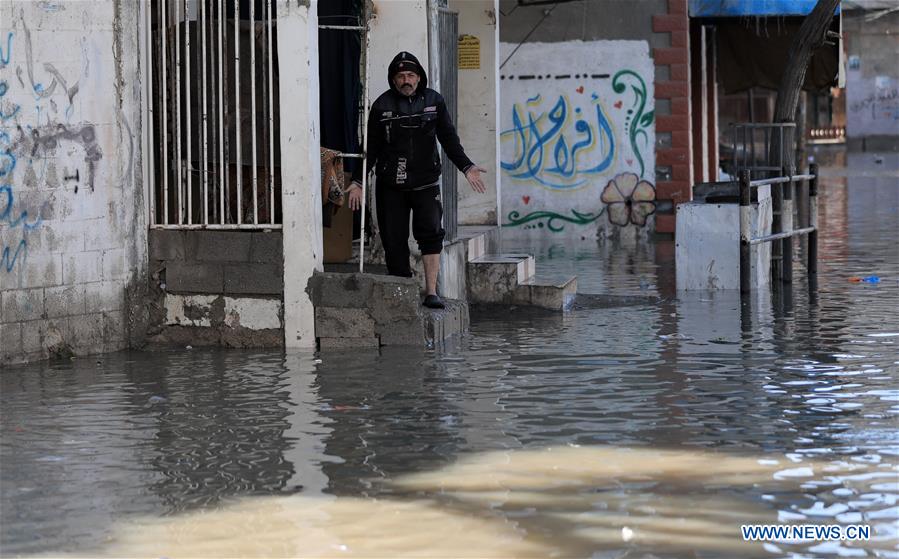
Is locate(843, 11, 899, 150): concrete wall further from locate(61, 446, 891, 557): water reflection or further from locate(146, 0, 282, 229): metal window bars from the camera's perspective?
locate(61, 446, 891, 557): water reflection

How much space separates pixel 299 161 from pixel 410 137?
0.84 metres

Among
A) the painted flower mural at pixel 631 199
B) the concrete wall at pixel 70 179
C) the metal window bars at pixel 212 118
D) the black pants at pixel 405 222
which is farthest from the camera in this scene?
the painted flower mural at pixel 631 199

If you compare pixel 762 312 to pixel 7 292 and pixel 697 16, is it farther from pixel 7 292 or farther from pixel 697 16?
pixel 697 16

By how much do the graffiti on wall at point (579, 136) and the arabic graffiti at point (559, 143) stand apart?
0.04 ft

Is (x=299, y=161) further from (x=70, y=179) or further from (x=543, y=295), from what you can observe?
(x=543, y=295)

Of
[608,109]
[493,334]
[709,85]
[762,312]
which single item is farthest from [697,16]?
[493,334]

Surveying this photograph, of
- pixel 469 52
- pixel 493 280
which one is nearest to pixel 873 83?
pixel 469 52

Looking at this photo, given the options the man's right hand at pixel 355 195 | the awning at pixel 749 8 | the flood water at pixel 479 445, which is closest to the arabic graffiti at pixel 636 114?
the awning at pixel 749 8

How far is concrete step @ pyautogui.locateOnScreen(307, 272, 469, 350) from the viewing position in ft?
33.7

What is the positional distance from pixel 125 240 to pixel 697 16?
11394mm

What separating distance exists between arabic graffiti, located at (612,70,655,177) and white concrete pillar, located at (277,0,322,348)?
31.2 feet

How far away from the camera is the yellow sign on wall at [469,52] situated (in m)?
14.6

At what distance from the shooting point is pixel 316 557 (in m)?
5.34

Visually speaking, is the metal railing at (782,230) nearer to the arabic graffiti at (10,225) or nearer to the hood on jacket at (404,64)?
the hood on jacket at (404,64)
